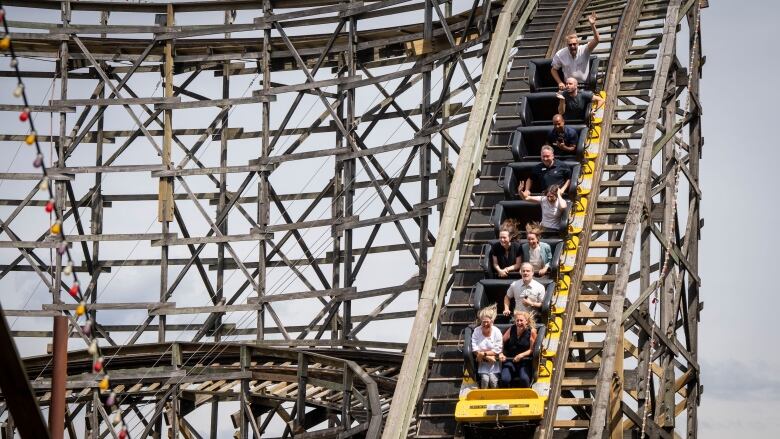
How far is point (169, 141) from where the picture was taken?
25078 millimetres

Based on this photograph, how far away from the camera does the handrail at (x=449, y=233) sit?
1500 cm

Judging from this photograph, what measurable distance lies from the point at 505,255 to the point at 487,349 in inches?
59.5

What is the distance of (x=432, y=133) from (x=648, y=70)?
15.3ft

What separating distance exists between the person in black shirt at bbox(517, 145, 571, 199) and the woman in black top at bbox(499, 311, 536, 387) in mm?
2094

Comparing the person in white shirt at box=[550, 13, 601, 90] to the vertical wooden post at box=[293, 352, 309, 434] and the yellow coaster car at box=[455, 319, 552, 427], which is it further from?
the vertical wooden post at box=[293, 352, 309, 434]

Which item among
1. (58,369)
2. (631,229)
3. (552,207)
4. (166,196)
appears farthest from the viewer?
(166,196)

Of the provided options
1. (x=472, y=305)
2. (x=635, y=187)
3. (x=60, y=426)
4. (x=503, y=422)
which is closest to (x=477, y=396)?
(x=503, y=422)

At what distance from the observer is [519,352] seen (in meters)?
15.3

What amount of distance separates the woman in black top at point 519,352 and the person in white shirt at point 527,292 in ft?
0.98

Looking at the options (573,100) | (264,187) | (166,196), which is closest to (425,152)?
(264,187)

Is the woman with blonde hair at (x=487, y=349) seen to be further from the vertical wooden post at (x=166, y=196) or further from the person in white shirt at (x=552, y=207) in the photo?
the vertical wooden post at (x=166, y=196)

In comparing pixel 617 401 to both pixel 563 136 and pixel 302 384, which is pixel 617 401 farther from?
pixel 302 384

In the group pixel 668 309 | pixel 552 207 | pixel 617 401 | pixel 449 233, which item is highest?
pixel 552 207

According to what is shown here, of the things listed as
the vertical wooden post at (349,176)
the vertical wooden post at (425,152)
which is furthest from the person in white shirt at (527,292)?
the vertical wooden post at (349,176)
